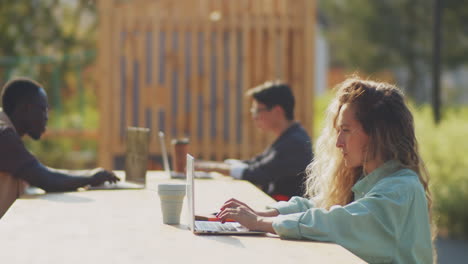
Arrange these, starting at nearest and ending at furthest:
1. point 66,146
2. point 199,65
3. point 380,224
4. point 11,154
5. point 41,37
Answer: point 380,224
point 11,154
point 199,65
point 66,146
point 41,37

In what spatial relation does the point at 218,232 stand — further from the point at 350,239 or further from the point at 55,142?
the point at 55,142

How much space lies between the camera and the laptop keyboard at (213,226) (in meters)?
2.79

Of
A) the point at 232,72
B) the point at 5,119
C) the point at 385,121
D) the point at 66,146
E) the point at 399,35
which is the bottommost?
the point at 66,146

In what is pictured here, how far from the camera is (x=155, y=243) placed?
2.58m

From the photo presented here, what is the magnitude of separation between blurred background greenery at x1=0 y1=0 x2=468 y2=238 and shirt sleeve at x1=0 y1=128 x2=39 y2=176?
177 cm

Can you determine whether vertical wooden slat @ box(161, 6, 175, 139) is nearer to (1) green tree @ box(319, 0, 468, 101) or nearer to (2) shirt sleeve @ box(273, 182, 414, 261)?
(2) shirt sleeve @ box(273, 182, 414, 261)

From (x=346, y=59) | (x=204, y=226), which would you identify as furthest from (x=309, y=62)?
(x=346, y=59)

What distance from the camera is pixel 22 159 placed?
13.1 feet

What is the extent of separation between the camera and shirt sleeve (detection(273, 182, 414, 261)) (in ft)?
8.27

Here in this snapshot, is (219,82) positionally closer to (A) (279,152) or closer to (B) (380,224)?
(A) (279,152)

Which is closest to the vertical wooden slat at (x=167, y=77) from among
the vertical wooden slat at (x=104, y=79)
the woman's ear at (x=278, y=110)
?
the vertical wooden slat at (x=104, y=79)

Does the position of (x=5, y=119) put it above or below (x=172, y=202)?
above

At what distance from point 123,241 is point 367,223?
829 millimetres

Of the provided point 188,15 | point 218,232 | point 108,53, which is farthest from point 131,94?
point 218,232
